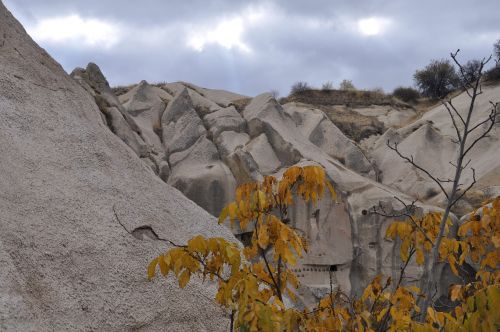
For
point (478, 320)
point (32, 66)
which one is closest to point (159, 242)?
point (32, 66)

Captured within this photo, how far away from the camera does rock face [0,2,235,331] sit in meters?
3.83

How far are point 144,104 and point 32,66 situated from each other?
31.2 ft

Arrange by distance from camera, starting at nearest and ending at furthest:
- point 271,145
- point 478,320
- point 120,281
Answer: point 478,320, point 120,281, point 271,145

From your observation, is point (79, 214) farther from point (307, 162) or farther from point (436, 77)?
point (436, 77)

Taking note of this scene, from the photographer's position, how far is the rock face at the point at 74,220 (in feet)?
12.6

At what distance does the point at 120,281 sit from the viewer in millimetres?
4227

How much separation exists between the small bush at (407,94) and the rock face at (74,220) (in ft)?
78.0

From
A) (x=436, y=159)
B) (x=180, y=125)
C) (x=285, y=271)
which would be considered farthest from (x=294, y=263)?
(x=436, y=159)

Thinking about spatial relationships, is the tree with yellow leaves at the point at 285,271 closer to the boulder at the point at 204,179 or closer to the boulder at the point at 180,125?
the boulder at the point at 204,179

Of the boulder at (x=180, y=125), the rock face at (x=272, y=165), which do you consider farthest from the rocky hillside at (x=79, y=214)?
the boulder at (x=180, y=125)

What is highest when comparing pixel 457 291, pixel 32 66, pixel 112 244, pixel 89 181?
pixel 32 66

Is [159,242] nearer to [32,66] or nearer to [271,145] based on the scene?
[32,66]

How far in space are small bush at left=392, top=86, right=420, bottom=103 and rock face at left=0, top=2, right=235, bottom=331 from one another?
2378 centimetres

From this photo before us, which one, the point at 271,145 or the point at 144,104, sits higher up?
the point at 144,104
